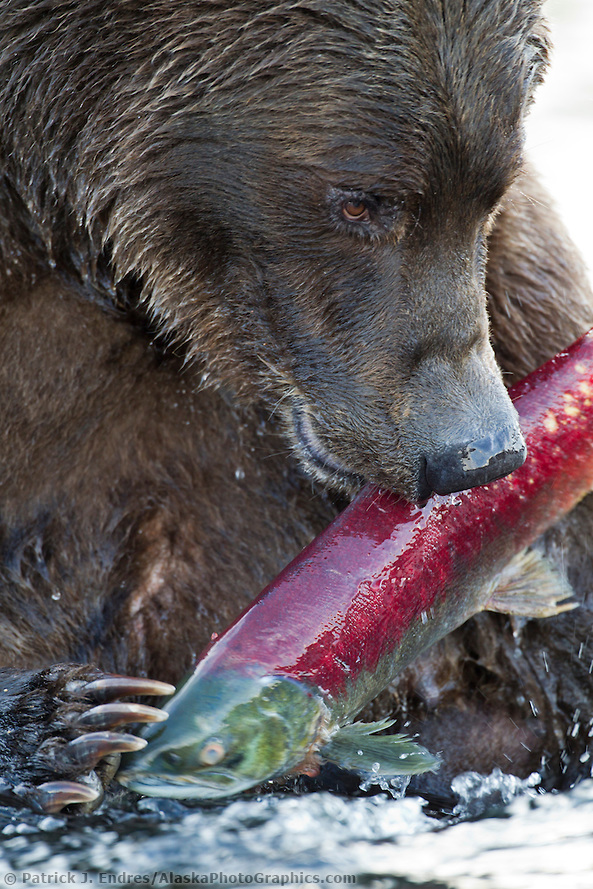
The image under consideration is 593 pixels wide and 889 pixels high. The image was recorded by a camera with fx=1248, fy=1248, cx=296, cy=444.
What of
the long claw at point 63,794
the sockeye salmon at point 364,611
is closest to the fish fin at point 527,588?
the sockeye salmon at point 364,611

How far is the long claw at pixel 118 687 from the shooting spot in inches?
112

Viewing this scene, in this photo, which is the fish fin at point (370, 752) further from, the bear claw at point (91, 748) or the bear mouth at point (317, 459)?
the bear mouth at point (317, 459)

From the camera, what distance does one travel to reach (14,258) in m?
3.38

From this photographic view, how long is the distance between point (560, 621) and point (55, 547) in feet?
5.10

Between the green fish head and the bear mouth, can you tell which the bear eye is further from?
the green fish head

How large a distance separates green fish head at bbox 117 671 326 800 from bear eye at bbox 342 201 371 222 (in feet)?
3.63

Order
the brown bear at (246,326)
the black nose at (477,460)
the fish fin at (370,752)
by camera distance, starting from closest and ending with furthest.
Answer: the fish fin at (370,752), the black nose at (477,460), the brown bear at (246,326)

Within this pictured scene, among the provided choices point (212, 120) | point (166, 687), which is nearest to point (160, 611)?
point (166, 687)

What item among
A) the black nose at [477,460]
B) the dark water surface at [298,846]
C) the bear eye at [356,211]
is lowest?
the dark water surface at [298,846]

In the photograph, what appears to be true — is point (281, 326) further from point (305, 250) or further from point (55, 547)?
point (55, 547)

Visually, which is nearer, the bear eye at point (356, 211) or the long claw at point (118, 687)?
the long claw at point (118, 687)

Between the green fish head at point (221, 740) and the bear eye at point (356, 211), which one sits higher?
the bear eye at point (356, 211)

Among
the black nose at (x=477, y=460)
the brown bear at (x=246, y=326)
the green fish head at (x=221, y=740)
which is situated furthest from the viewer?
the brown bear at (x=246, y=326)

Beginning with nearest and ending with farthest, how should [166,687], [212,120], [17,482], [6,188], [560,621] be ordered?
1. [166,687]
2. [212,120]
3. [6,188]
4. [17,482]
5. [560,621]
